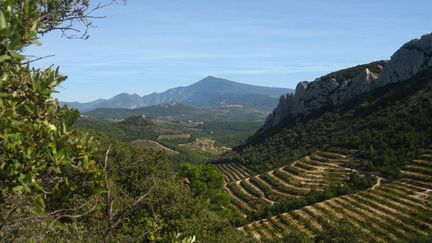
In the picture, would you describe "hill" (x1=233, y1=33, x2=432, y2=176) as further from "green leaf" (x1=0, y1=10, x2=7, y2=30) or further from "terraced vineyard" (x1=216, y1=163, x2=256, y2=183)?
"green leaf" (x1=0, y1=10, x2=7, y2=30)

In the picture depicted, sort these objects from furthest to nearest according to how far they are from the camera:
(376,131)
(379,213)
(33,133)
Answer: (376,131) → (379,213) → (33,133)

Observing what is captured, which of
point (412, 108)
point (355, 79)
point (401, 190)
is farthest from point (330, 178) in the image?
point (355, 79)

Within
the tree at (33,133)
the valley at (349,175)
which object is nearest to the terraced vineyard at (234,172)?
the valley at (349,175)

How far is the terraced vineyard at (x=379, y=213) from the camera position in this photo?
7325 centimetres

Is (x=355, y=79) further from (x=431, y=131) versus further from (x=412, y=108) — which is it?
(x=431, y=131)

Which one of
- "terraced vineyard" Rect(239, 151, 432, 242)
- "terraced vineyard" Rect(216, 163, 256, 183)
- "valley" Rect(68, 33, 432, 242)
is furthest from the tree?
"terraced vineyard" Rect(216, 163, 256, 183)

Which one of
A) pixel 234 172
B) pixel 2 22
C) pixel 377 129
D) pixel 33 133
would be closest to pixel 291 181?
pixel 377 129

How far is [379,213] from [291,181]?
4680 centimetres

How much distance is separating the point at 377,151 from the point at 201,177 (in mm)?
70803

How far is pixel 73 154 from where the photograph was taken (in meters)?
7.20

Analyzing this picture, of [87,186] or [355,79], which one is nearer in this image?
[87,186]

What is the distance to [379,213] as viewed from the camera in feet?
269

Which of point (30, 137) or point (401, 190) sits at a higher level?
point (30, 137)

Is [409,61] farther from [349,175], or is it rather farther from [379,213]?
[379,213]
